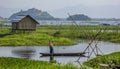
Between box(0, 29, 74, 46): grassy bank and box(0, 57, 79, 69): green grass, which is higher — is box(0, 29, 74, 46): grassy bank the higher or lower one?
the lower one

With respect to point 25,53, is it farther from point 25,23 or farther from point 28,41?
point 25,23

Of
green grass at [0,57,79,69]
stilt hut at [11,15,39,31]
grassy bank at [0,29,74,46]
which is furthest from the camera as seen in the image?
stilt hut at [11,15,39,31]

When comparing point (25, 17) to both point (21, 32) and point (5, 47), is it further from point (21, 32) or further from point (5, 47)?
point (5, 47)

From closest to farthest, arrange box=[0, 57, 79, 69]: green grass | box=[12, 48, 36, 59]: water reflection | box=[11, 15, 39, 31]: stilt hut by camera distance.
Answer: box=[0, 57, 79, 69]: green grass
box=[12, 48, 36, 59]: water reflection
box=[11, 15, 39, 31]: stilt hut

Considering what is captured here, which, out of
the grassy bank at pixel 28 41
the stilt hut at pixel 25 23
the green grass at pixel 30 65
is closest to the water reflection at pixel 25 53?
the grassy bank at pixel 28 41

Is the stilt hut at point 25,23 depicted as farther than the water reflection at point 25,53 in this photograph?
Yes

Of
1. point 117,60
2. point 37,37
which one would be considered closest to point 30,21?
point 37,37

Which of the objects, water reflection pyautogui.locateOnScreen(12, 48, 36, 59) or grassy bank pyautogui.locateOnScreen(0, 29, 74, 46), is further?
grassy bank pyautogui.locateOnScreen(0, 29, 74, 46)

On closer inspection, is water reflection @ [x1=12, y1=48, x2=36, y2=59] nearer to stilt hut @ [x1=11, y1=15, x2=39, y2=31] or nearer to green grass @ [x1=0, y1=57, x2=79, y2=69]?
green grass @ [x1=0, y1=57, x2=79, y2=69]

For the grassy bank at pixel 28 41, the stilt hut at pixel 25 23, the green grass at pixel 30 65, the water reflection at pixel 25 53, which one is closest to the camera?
the green grass at pixel 30 65

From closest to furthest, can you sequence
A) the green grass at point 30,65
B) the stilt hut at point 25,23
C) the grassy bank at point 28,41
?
the green grass at point 30,65 → the grassy bank at point 28,41 → the stilt hut at point 25,23

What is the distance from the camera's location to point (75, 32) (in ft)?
258

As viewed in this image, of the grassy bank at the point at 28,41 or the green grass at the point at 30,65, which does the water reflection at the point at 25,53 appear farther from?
the green grass at the point at 30,65

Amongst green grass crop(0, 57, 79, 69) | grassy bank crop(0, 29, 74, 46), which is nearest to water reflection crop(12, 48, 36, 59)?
grassy bank crop(0, 29, 74, 46)
